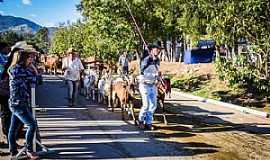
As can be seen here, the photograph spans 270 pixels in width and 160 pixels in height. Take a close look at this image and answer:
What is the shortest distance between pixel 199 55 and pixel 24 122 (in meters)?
40.6

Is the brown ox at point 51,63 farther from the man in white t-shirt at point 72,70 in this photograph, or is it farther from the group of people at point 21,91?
the group of people at point 21,91

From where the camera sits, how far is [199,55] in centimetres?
4897

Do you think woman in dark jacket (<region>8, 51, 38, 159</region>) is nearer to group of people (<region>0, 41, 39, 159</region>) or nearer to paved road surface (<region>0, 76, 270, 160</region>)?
group of people (<region>0, 41, 39, 159</region>)

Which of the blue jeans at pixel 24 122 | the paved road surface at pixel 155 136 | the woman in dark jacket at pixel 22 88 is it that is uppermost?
the woman in dark jacket at pixel 22 88

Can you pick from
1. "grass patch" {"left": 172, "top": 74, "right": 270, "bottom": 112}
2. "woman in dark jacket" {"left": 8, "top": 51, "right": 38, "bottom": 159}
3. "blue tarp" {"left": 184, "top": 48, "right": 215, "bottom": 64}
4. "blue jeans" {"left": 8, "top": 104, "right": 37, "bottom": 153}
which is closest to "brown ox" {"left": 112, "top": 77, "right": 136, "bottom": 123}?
"blue jeans" {"left": 8, "top": 104, "right": 37, "bottom": 153}

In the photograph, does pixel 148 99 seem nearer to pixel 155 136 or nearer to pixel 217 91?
pixel 155 136

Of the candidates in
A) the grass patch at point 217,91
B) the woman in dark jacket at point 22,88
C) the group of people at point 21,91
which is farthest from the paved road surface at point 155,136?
the grass patch at point 217,91

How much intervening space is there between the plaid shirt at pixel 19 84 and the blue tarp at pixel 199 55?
3774cm

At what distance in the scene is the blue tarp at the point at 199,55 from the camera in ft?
156

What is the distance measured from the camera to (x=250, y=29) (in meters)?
20.4

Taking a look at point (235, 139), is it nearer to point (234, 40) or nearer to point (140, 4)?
point (234, 40)

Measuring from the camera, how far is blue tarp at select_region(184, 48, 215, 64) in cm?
4747

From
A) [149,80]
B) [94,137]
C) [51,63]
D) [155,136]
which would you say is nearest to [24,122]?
[94,137]

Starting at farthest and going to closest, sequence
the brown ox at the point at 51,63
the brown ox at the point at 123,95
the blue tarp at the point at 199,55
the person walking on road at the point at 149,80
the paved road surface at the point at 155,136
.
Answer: the blue tarp at the point at 199,55, the brown ox at the point at 51,63, the brown ox at the point at 123,95, the person walking on road at the point at 149,80, the paved road surface at the point at 155,136
